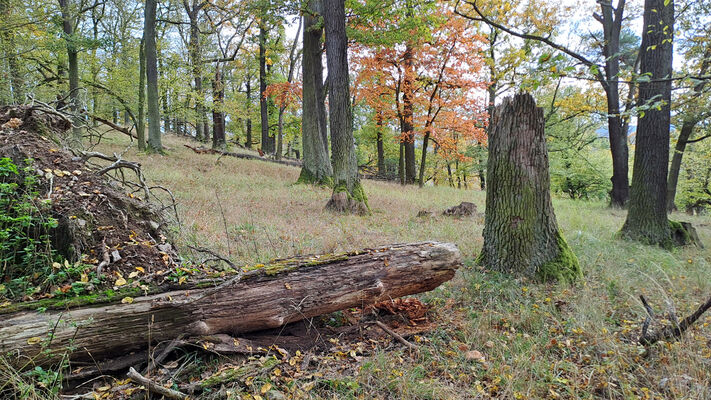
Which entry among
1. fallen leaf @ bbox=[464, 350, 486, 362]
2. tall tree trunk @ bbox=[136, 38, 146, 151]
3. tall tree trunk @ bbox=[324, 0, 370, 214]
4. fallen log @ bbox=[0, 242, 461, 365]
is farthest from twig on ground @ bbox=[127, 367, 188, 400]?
tall tree trunk @ bbox=[136, 38, 146, 151]

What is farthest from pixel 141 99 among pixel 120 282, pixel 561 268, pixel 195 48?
pixel 561 268

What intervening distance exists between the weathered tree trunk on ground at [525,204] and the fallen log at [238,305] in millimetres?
1475

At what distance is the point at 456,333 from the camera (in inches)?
119

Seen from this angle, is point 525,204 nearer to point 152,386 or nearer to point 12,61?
point 152,386

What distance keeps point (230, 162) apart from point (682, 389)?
645 inches

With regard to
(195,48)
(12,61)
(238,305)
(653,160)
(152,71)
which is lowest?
(238,305)

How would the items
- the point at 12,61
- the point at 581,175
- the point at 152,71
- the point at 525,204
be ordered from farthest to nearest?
the point at 581,175 → the point at 152,71 → the point at 12,61 → the point at 525,204

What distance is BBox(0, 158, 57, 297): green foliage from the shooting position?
2396 millimetres

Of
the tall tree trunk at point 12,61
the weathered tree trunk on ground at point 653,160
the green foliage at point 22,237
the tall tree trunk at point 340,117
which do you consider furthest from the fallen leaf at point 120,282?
the tall tree trunk at point 12,61

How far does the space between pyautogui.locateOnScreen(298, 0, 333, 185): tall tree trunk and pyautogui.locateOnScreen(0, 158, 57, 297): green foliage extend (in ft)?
31.6

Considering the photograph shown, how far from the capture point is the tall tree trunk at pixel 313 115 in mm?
12255

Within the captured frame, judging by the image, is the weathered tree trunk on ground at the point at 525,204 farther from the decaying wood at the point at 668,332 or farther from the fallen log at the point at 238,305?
the decaying wood at the point at 668,332

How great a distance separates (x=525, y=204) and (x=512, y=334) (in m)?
2.15

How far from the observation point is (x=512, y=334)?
9.72 feet
